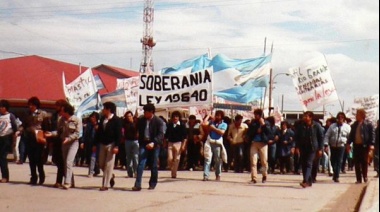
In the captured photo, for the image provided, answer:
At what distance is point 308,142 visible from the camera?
16234mm

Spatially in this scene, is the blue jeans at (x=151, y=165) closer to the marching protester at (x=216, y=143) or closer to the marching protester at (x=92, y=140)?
the marching protester at (x=92, y=140)

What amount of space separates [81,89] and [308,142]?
13283 mm

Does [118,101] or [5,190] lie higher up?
[118,101]

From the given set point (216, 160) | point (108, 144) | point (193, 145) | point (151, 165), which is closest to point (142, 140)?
point (151, 165)

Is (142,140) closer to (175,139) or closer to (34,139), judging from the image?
(34,139)

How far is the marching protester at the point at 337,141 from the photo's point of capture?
60.8 feet

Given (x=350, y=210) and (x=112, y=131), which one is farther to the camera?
(x=112, y=131)

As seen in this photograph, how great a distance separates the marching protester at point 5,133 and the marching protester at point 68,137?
117 cm

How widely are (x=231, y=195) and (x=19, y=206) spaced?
4.46 meters

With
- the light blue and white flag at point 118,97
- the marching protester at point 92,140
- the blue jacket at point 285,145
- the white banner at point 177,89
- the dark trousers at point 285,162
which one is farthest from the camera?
the light blue and white flag at point 118,97

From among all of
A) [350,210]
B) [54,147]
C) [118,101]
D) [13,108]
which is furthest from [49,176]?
[13,108]

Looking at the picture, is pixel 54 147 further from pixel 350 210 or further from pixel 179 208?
pixel 350 210

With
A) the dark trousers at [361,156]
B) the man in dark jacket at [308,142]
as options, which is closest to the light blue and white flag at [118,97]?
the dark trousers at [361,156]

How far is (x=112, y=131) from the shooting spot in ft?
46.9
